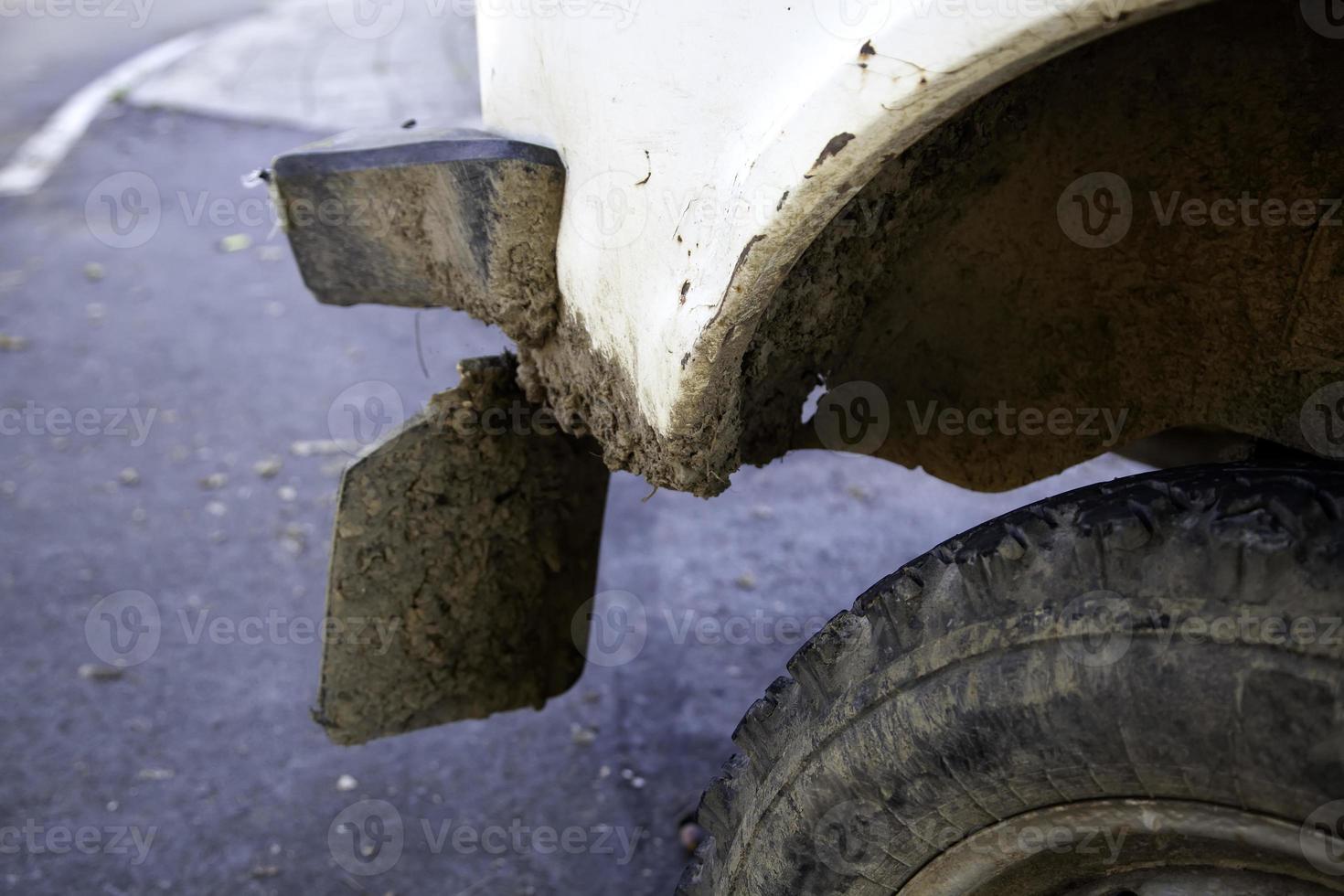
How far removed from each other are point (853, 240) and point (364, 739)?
1.34 meters
